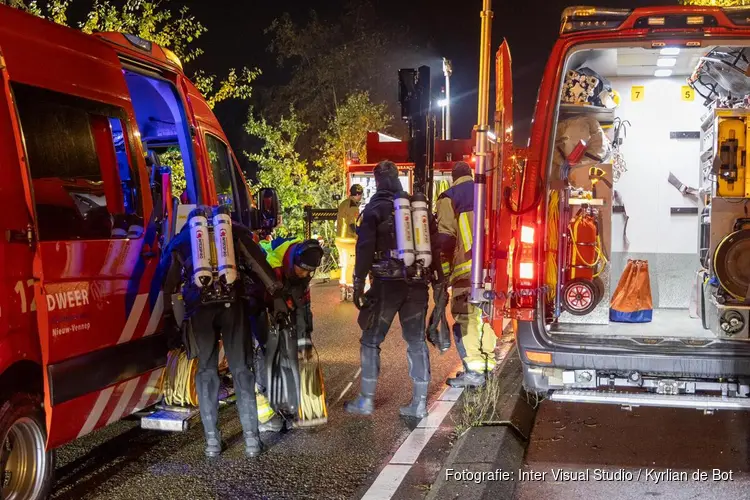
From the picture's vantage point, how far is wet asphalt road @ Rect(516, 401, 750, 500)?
4.37 meters

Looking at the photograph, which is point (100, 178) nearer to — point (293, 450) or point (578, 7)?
point (293, 450)

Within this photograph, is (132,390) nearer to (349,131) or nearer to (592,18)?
(592,18)

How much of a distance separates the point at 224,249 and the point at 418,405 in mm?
2030

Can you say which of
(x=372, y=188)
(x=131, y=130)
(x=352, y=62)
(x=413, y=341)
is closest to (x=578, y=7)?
(x=413, y=341)

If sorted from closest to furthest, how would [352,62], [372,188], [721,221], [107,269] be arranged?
1. [107,269]
2. [721,221]
3. [372,188]
4. [352,62]

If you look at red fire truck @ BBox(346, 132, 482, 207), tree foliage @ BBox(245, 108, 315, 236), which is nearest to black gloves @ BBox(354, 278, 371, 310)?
red fire truck @ BBox(346, 132, 482, 207)

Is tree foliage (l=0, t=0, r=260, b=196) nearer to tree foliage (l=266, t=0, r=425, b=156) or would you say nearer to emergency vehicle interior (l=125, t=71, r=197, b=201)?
emergency vehicle interior (l=125, t=71, r=197, b=201)

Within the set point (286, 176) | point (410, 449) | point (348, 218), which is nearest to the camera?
point (410, 449)

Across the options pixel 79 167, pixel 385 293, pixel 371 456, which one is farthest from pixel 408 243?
pixel 79 167

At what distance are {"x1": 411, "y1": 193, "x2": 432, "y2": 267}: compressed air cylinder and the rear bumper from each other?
36.1 inches

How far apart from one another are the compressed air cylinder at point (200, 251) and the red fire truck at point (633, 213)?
173 centimetres

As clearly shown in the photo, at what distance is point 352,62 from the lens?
90.7 ft

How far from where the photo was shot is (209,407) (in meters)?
4.96

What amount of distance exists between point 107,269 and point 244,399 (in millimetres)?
1252
